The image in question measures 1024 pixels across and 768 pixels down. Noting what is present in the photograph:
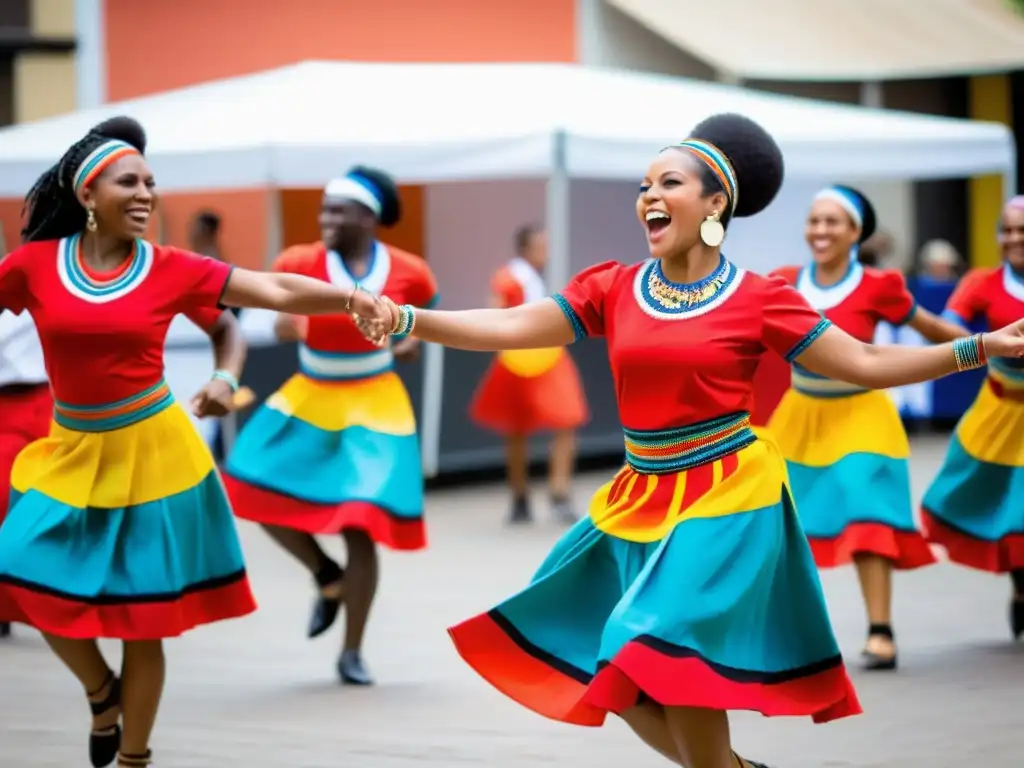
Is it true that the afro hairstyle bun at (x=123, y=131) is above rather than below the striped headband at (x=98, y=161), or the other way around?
above

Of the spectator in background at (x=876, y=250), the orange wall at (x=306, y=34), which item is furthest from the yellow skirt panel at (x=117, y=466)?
the orange wall at (x=306, y=34)

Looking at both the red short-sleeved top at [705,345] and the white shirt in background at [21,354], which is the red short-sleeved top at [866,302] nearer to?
the red short-sleeved top at [705,345]

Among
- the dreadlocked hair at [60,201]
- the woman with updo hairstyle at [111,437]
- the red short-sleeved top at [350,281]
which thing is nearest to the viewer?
the woman with updo hairstyle at [111,437]

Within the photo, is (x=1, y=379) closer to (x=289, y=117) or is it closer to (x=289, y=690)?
(x=289, y=690)

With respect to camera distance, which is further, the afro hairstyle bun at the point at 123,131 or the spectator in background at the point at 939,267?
the spectator in background at the point at 939,267

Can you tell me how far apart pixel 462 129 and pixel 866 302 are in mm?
4784

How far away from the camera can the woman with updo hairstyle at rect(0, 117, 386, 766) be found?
5484 millimetres

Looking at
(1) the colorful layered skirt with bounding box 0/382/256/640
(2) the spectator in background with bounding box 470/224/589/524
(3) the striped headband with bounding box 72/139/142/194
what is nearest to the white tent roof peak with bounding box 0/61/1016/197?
(2) the spectator in background with bounding box 470/224/589/524

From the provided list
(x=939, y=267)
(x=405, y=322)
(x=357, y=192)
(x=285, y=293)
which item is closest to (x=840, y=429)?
(x=357, y=192)

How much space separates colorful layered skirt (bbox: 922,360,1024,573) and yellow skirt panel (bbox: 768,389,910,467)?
0.40 metres

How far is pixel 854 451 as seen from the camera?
749 centimetres

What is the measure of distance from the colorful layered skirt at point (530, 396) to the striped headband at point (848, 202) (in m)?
4.48

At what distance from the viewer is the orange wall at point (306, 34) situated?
16.6m

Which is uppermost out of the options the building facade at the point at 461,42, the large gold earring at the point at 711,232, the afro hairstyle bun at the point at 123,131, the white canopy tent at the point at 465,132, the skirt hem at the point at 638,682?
the building facade at the point at 461,42
